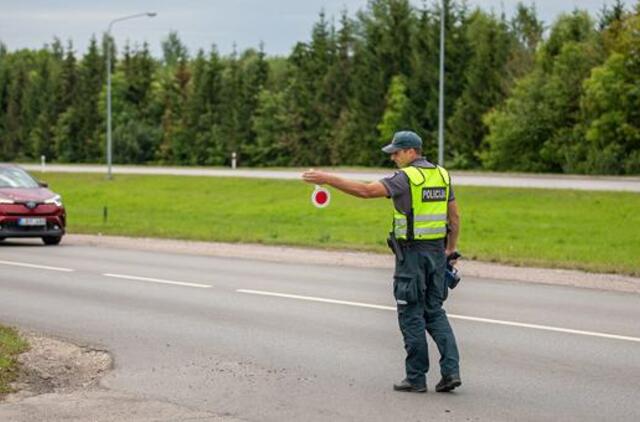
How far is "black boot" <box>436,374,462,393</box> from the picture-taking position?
306 inches

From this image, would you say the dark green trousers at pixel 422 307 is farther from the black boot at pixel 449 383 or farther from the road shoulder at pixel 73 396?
the road shoulder at pixel 73 396

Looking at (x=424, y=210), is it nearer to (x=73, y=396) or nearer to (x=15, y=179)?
(x=73, y=396)

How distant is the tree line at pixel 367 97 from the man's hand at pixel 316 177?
4194cm

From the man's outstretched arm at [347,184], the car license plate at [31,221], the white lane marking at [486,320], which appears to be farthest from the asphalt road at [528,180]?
the man's outstretched arm at [347,184]

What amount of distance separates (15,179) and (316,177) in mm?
16345

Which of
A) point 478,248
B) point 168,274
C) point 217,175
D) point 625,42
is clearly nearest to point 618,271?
point 478,248

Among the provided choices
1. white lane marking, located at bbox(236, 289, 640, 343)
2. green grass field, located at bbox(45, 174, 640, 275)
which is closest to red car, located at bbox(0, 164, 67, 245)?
green grass field, located at bbox(45, 174, 640, 275)

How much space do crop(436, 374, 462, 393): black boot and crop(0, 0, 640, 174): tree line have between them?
1659 inches

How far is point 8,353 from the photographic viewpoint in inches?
353

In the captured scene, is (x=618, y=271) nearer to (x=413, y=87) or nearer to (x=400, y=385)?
(x=400, y=385)

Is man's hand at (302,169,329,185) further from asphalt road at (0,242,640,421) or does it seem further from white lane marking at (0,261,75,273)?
white lane marking at (0,261,75,273)

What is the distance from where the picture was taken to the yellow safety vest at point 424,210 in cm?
770

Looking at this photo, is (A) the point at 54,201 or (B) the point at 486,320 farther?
(A) the point at 54,201

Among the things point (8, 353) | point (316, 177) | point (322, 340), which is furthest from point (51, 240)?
point (316, 177)
